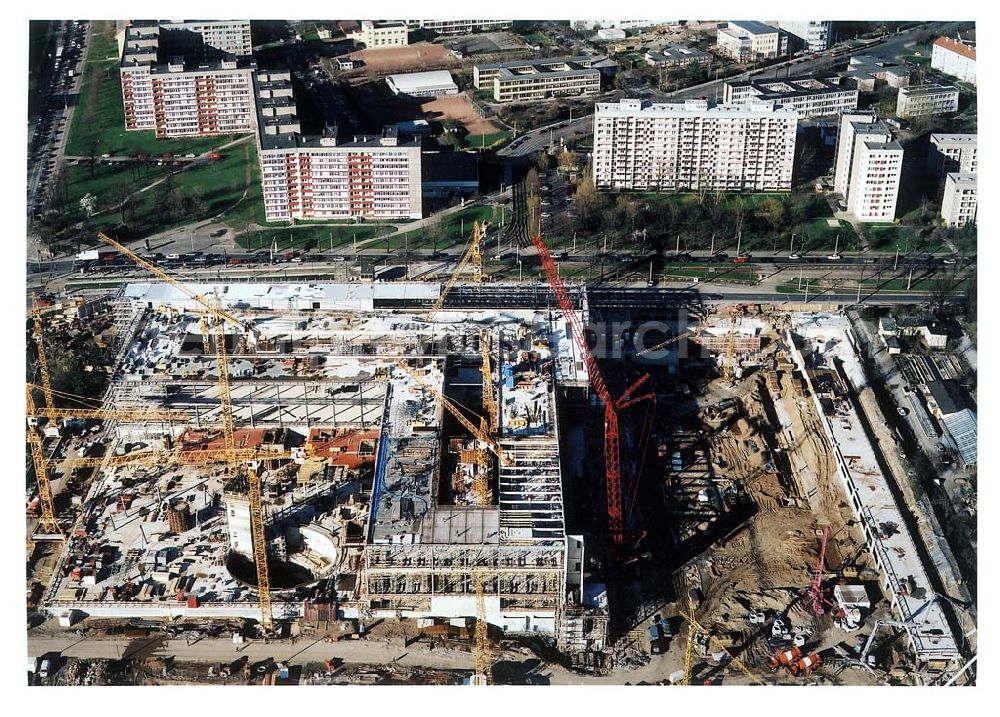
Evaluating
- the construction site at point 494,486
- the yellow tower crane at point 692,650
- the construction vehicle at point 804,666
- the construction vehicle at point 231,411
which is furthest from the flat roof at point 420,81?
the construction vehicle at point 804,666

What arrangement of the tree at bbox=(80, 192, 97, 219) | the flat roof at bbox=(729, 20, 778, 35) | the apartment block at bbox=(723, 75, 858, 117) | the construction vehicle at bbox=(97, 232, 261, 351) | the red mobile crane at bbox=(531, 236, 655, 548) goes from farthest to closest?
1. the flat roof at bbox=(729, 20, 778, 35)
2. the apartment block at bbox=(723, 75, 858, 117)
3. the tree at bbox=(80, 192, 97, 219)
4. the construction vehicle at bbox=(97, 232, 261, 351)
5. the red mobile crane at bbox=(531, 236, 655, 548)

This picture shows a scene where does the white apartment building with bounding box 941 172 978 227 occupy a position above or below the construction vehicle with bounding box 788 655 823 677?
above

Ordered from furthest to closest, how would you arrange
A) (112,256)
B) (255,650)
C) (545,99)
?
(545,99)
(112,256)
(255,650)

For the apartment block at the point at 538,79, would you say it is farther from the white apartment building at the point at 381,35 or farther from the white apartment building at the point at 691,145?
the white apartment building at the point at 691,145

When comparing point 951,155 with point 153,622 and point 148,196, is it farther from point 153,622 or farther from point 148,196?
point 153,622

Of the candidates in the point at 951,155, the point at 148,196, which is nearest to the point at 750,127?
the point at 951,155

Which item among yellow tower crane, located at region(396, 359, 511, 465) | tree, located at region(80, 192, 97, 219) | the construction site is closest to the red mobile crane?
the construction site

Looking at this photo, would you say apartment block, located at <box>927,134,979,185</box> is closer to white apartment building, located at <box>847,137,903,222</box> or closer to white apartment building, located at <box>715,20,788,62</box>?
white apartment building, located at <box>847,137,903,222</box>
